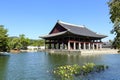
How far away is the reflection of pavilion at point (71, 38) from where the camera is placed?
A: 74.4 m

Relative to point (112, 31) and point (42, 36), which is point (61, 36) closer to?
point (42, 36)

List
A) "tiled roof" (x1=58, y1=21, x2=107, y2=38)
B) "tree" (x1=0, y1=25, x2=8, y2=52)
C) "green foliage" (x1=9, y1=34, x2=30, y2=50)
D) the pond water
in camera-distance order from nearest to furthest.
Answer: the pond water
"tree" (x1=0, y1=25, x2=8, y2=52)
"tiled roof" (x1=58, y1=21, x2=107, y2=38)
"green foliage" (x1=9, y1=34, x2=30, y2=50)

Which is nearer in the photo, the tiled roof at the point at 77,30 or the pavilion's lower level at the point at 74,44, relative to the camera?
the pavilion's lower level at the point at 74,44

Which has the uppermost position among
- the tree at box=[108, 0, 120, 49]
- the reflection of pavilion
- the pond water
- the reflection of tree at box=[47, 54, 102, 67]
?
the reflection of pavilion

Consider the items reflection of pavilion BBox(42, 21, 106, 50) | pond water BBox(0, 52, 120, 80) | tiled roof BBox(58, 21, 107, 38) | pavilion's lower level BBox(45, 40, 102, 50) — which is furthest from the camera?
tiled roof BBox(58, 21, 107, 38)

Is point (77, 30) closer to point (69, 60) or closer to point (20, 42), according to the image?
point (20, 42)

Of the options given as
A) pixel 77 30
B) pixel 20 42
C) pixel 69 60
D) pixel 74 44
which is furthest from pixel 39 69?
pixel 20 42

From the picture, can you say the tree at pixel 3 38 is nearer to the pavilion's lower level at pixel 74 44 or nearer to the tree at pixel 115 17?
the pavilion's lower level at pixel 74 44

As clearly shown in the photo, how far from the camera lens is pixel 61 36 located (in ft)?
248

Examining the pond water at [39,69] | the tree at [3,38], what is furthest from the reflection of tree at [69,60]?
the tree at [3,38]

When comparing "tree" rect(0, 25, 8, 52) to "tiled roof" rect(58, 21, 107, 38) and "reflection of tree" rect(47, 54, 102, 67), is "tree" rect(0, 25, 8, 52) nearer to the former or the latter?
"reflection of tree" rect(47, 54, 102, 67)

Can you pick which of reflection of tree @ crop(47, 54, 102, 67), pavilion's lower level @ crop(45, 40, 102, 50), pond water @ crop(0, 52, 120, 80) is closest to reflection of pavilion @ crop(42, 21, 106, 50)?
pavilion's lower level @ crop(45, 40, 102, 50)

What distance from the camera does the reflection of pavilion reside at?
74.4 meters

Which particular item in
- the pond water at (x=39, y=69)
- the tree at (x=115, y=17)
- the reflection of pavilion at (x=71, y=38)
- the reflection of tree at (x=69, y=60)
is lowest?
the pond water at (x=39, y=69)
